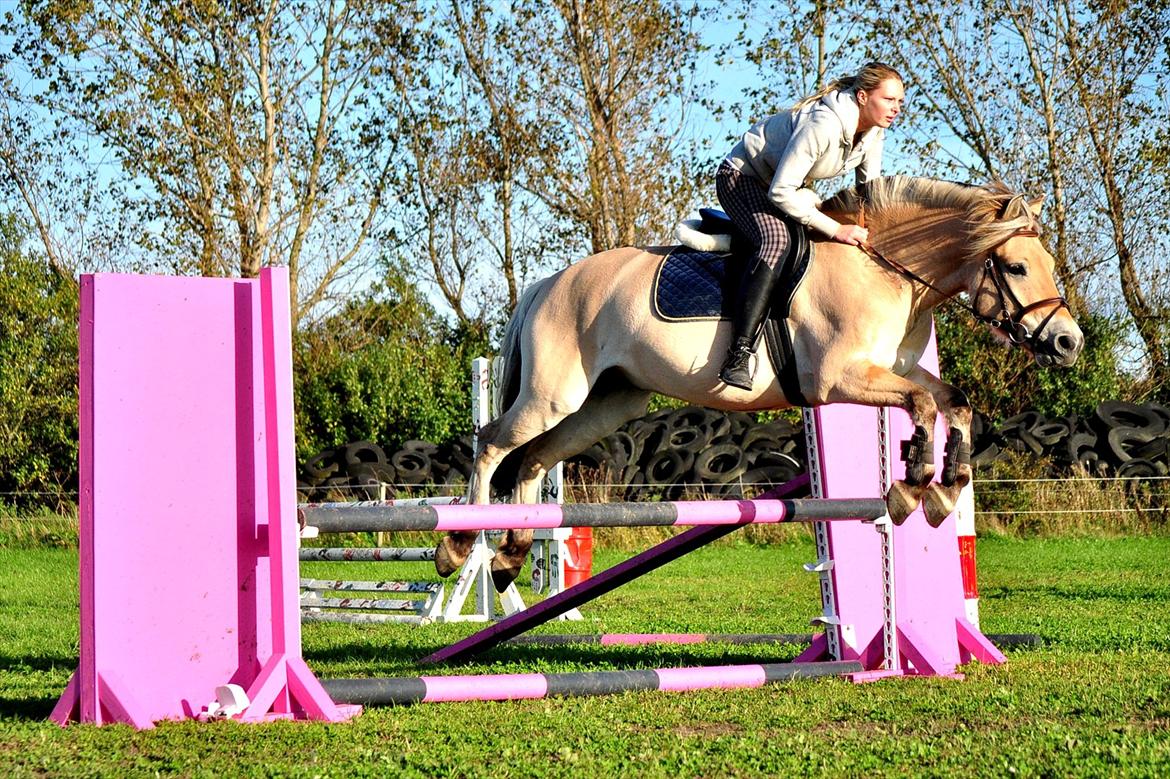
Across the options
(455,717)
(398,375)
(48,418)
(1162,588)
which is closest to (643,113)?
(398,375)

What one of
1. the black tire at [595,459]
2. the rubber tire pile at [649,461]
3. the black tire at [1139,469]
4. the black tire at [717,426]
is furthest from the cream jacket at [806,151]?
the black tire at [1139,469]

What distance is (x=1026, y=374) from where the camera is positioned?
62.3 ft

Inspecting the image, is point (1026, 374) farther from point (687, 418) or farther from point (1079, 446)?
point (687, 418)

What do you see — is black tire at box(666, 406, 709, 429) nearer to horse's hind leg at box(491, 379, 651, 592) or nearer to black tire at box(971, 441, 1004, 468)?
black tire at box(971, 441, 1004, 468)

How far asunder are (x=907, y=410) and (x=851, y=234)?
2.47ft

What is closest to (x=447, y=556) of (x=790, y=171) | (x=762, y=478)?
(x=790, y=171)

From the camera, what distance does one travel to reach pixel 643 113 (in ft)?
72.2

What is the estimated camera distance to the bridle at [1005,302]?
4.71 m

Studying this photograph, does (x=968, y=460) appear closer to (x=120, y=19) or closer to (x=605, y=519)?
(x=605, y=519)

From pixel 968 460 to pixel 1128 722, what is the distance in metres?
1.13

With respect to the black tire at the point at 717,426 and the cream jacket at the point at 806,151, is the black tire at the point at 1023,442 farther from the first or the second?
the cream jacket at the point at 806,151

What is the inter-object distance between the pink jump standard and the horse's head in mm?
2537

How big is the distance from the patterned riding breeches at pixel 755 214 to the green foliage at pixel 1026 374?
13985mm

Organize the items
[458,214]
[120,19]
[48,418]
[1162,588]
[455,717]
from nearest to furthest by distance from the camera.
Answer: [455,717]
[1162,588]
[48,418]
[120,19]
[458,214]
